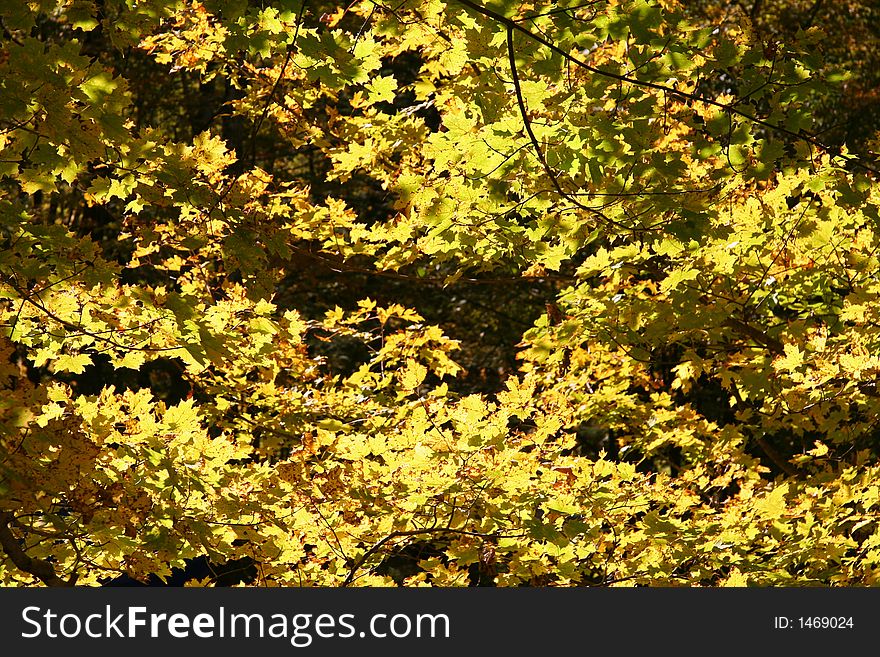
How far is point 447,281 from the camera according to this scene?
512 centimetres

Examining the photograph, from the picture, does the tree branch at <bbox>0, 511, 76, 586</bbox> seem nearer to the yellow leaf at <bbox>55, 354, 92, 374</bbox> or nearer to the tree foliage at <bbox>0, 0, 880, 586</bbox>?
the tree foliage at <bbox>0, 0, 880, 586</bbox>

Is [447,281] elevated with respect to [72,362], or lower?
elevated

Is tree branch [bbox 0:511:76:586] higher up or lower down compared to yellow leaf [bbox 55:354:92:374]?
lower down

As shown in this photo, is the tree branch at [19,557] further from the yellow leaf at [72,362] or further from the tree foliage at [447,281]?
the yellow leaf at [72,362]

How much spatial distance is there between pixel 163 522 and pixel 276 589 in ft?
2.33

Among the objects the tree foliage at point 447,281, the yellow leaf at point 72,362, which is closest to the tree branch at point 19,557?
the tree foliage at point 447,281

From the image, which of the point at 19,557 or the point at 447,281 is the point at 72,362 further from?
the point at 447,281

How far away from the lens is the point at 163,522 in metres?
3.59

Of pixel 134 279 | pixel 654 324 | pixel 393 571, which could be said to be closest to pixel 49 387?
pixel 654 324

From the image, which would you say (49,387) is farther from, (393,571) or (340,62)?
(393,571)

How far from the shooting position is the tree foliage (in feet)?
10.8

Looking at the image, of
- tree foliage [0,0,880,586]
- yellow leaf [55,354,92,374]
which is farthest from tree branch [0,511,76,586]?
yellow leaf [55,354,92,374]

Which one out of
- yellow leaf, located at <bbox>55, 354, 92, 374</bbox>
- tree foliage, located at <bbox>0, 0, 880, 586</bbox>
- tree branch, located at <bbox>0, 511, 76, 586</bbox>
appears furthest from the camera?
yellow leaf, located at <bbox>55, 354, 92, 374</bbox>

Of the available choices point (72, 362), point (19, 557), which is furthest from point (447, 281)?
point (19, 557)
